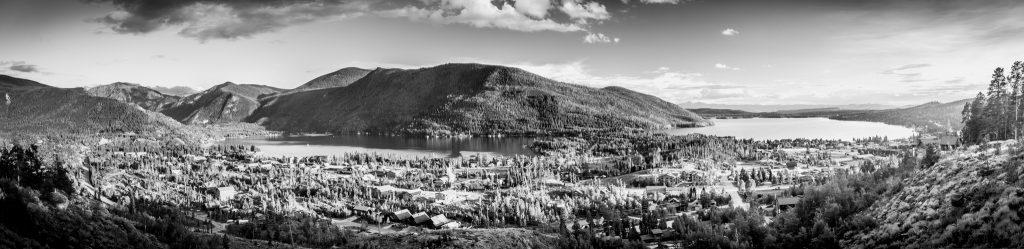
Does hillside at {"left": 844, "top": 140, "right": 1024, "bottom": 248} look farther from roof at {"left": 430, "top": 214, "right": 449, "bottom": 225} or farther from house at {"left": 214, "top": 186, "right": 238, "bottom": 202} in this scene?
house at {"left": 214, "top": 186, "right": 238, "bottom": 202}

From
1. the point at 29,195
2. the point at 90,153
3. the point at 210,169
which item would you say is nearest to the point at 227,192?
the point at 210,169

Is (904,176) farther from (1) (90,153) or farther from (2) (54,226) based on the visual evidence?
(1) (90,153)

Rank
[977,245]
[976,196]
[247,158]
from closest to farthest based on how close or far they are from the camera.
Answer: [977,245] < [976,196] < [247,158]

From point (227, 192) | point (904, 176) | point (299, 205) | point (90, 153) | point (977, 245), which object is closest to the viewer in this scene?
point (977, 245)

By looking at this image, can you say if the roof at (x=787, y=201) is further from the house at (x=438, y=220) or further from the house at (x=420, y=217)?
the house at (x=420, y=217)

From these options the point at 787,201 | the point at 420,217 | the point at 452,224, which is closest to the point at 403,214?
the point at 420,217

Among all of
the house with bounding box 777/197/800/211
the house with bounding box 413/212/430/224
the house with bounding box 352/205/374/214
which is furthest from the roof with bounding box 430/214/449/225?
the house with bounding box 777/197/800/211
